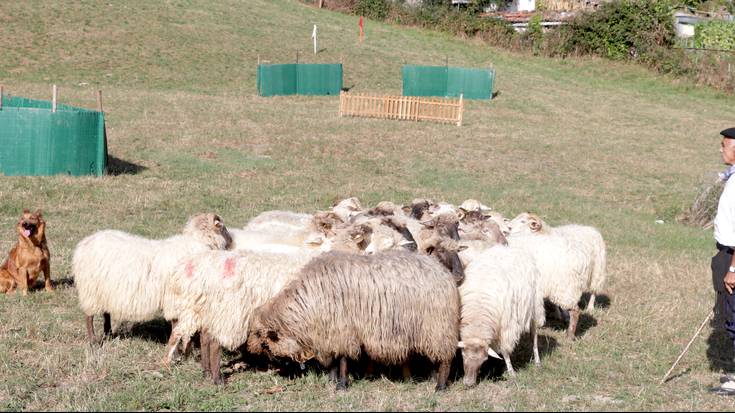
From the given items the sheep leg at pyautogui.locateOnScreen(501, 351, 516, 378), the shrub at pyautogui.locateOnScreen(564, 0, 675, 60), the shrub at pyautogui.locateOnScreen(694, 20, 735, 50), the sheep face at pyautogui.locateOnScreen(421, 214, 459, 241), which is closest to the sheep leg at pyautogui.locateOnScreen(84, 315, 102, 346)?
the sheep face at pyautogui.locateOnScreen(421, 214, 459, 241)

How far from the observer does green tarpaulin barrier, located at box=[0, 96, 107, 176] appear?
60.2 ft

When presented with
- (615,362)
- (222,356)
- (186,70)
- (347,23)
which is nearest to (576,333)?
(615,362)

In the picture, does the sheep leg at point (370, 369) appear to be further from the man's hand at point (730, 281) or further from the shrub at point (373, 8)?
the shrub at point (373, 8)

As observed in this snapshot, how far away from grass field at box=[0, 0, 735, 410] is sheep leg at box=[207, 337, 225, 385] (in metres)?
0.13

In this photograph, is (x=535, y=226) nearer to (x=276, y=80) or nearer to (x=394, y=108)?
(x=394, y=108)

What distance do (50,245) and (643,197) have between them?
15753 mm

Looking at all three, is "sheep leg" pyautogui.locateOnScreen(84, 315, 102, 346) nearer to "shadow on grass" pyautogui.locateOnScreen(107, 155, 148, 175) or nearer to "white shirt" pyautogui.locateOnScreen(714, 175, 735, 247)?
"white shirt" pyautogui.locateOnScreen(714, 175, 735, 247)

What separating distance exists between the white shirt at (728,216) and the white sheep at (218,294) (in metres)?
4.06

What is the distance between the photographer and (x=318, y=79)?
128 ft

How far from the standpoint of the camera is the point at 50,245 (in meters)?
13.0

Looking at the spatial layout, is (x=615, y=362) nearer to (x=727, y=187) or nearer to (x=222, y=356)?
(x=727, y=187)

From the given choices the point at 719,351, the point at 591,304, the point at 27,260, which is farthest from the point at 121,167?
the point at 719,351

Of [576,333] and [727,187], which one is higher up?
[727,187]

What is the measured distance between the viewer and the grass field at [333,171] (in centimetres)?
777
